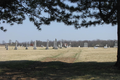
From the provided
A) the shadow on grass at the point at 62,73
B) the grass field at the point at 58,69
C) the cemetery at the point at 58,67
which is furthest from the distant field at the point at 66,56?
the shadow on grass at the point at 62,73

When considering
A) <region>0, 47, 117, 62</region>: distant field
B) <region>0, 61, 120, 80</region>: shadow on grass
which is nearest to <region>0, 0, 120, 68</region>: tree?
<region>0, 61, 120, 80</region>: shadow on grass

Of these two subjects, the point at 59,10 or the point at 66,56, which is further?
the point at 66,56

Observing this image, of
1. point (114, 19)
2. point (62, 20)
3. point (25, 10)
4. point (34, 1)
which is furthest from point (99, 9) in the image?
point (25, 10)

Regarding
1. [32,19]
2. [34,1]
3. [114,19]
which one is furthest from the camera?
[114,19]

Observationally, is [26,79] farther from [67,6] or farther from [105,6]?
[105,6]

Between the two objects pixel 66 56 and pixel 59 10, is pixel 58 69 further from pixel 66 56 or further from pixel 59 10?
pixel 66 56

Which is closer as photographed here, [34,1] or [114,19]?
[34,1]

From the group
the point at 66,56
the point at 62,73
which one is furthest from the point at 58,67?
the point at 66,56

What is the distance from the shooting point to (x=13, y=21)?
32.9ft

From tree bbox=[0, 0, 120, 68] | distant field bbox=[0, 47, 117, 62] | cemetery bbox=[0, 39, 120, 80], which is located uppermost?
tree bbox=[0, 0, 120, 68]

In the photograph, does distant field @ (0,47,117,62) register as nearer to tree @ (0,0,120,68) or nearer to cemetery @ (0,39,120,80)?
cemetery @ (0,39,120,80)

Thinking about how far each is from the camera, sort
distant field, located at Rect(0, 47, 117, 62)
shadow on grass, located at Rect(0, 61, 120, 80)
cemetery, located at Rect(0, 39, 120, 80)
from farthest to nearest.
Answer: distant field, located at Rect(0, 47, 117, 62) → cemetery, located at Rect(0, 39, 120, 80) → shadow on grass, located at Rect(0, 61, 120, 80)

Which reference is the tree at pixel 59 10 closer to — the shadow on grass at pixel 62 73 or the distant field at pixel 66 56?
the shadow on grass at pixel 62 73

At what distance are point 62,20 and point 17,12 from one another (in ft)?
10.8
